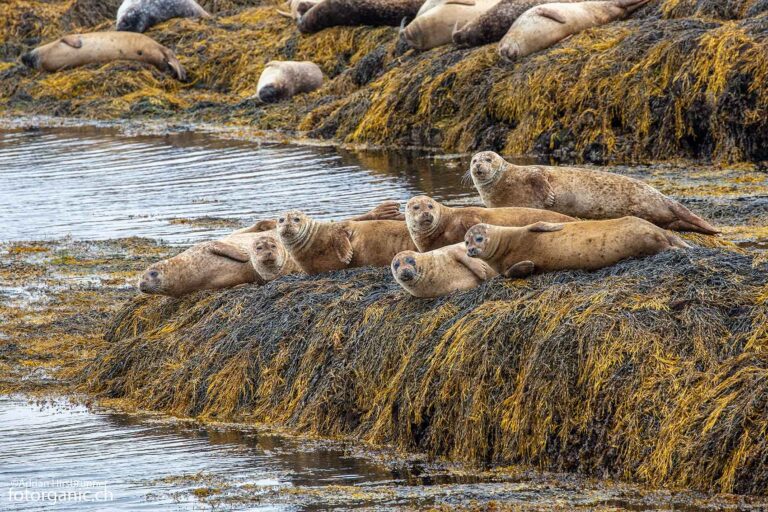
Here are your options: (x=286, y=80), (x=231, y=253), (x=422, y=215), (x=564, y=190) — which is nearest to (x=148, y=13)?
(x=286, y=80)

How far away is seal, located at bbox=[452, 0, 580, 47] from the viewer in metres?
17.7

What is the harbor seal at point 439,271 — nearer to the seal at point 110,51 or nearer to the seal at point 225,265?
the seal at point 225,265

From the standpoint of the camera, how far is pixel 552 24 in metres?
16.9

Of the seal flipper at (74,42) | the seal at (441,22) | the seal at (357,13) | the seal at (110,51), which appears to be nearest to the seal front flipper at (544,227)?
the seal at (441,22)

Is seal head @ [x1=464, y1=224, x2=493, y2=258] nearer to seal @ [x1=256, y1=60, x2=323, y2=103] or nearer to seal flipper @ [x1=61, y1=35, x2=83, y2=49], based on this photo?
seal @ [x1=256, y1=60, x2=323, y2=103]

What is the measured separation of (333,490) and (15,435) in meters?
2.29

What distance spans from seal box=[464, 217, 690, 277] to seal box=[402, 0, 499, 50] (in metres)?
11.1

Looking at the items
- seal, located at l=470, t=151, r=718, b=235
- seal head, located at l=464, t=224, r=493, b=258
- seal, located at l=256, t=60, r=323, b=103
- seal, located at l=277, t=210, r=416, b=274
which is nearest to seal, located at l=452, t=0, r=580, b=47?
seal, located at l=256, t=60, r=323, b=103

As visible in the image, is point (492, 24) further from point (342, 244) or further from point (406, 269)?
point (406, 269)

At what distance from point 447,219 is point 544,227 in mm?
960

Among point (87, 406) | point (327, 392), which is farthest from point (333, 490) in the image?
point (87, 406)

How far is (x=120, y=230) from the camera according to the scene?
12992 mm

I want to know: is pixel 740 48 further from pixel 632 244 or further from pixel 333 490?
pixel 333 490

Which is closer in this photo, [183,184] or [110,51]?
[183,184]
